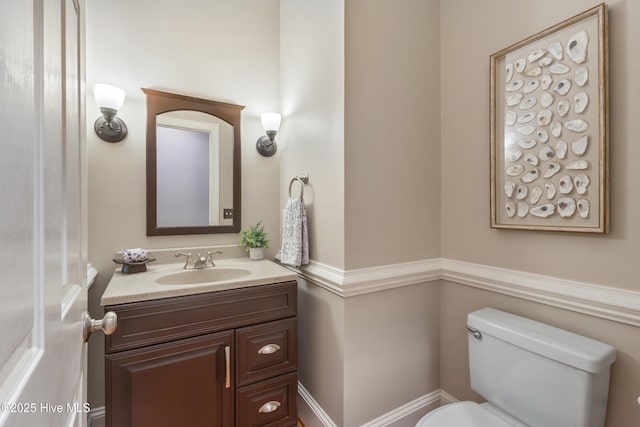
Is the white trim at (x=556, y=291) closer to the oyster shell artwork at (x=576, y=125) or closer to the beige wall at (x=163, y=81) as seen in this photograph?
the oyster shell artwork at (x=576, y=125)

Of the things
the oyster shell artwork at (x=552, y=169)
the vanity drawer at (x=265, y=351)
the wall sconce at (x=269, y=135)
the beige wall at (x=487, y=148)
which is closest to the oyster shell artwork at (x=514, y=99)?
the beige wall at (x=487, y=148)

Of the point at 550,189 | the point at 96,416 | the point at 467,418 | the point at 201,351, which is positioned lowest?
the point at 96,416

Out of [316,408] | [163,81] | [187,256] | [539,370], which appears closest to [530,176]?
[539,370]

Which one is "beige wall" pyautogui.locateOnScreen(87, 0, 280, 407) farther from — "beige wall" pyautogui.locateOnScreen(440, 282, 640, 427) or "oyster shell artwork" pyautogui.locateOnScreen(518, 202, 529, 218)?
"oyster shell artwork" pyautogui.locateOnScreen(518, 202, 529, 218)

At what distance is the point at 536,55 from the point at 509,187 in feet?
1.94

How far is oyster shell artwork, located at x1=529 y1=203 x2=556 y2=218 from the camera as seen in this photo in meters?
1.23

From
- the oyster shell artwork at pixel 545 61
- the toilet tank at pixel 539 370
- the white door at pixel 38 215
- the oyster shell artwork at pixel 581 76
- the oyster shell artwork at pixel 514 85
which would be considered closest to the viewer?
the white door at pixel 38 215

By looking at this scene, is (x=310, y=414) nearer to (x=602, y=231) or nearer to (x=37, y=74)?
(x=602, y=231)

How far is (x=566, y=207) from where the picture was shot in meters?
1.18

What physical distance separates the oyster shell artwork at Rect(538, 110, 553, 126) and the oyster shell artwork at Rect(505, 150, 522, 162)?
14 centimetres

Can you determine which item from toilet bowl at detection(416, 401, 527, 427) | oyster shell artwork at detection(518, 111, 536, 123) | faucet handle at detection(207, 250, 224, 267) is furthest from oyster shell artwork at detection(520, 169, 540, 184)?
faucet handle at detection(207, 250, 224, 267)

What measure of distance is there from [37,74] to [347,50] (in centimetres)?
128

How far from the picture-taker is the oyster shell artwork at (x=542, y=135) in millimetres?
1238

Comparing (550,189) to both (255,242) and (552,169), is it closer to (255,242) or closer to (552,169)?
(552,169)
